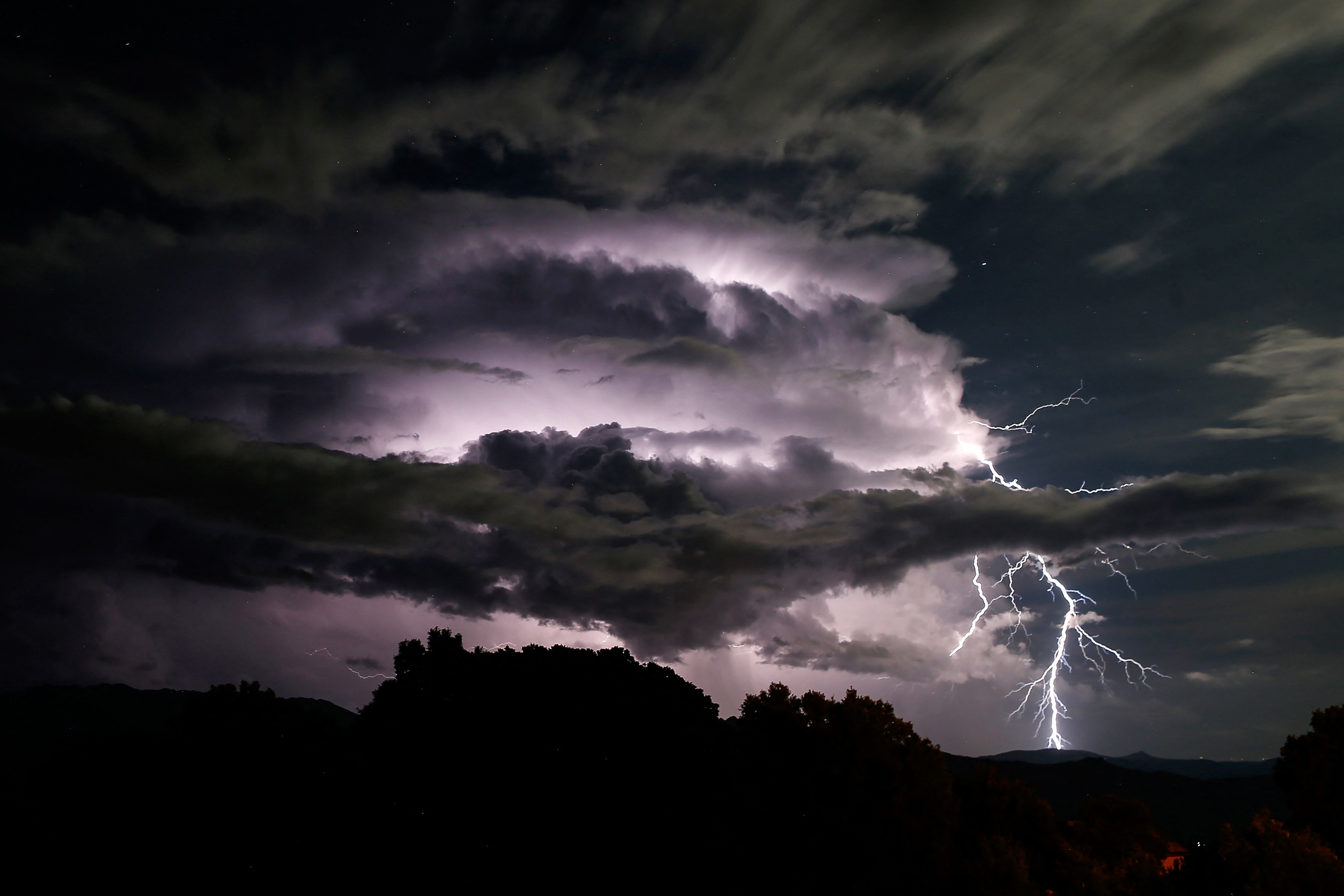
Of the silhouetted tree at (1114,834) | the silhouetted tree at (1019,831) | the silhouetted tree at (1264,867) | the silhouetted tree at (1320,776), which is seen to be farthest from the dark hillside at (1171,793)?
the silhouetted tree at (1264,867)

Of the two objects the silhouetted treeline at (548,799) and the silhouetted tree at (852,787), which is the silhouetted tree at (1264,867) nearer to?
the silhouetted treeline at (548,799)

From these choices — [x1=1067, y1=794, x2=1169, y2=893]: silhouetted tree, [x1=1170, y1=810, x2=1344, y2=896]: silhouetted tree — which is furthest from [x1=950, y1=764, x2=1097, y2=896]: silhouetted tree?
[x1=1170, y1=810, x2=1344, y2=896]: silhouetted tree

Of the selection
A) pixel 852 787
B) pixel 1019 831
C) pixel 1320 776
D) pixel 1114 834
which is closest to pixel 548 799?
pixel 852 787

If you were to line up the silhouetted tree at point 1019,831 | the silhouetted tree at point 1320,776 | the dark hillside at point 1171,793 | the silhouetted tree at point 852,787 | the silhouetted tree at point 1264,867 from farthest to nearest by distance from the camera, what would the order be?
the dark hillside at point 1171,793 < the silhouetted tree at point 1320,776 < the silhouetted tree at point 1019,831 < the silhouetted tree at point 852,787 < the silhouetted tree at point 1264,867

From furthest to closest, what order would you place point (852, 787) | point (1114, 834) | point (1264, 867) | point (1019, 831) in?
point (1114, 834) → point (1019, 831) → point (852, 787) → point (1264, 867)

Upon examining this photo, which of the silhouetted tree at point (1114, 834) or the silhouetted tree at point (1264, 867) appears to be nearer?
the silhouetted tree at point (1264, 867)

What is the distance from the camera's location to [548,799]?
100 feet

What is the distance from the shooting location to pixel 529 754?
31984mm

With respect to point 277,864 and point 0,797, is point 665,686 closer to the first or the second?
point 277,864

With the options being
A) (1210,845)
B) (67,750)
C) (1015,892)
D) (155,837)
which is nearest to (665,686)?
(1015,892)

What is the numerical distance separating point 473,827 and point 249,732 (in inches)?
446

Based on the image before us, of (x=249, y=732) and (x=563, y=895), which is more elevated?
(x=249, y=732)

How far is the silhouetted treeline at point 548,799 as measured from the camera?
94.9 ft

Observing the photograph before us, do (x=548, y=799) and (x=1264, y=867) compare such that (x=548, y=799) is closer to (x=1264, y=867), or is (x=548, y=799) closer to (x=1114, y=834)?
(x=1264, y=867)
